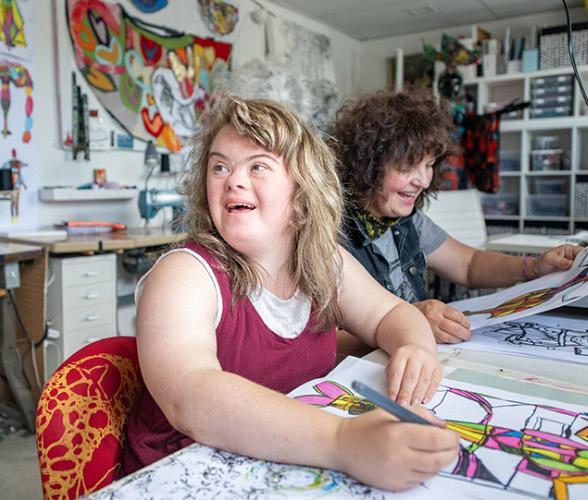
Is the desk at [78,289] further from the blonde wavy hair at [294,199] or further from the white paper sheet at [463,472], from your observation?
the white paper sheet at [463,472]

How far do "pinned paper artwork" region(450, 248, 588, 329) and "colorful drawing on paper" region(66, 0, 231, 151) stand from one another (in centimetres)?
268

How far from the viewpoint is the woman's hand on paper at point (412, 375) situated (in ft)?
2.45

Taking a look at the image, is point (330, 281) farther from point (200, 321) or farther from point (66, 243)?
point (66, 243)

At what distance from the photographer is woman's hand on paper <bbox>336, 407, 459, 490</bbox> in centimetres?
50

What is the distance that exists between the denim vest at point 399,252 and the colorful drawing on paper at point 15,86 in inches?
85.5

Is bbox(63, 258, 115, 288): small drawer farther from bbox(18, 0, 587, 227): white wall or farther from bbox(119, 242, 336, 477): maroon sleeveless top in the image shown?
bbox(119, 242, 336, 477): maroon sleeveless top

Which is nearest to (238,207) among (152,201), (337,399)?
(337,399)

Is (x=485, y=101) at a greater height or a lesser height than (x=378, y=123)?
greater

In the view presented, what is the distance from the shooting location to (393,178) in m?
1.41

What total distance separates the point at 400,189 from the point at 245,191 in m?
0.68

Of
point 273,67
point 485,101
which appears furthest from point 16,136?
point 485,101

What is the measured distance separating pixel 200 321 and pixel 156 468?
204mm

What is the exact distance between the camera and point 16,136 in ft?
9.32

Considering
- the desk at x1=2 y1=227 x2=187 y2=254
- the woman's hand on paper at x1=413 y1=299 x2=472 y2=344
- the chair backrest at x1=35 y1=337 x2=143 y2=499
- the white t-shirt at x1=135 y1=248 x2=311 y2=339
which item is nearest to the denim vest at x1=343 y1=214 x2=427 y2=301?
the woman's hand on paper at x1=413 y1=299 x2=472 y2=344
